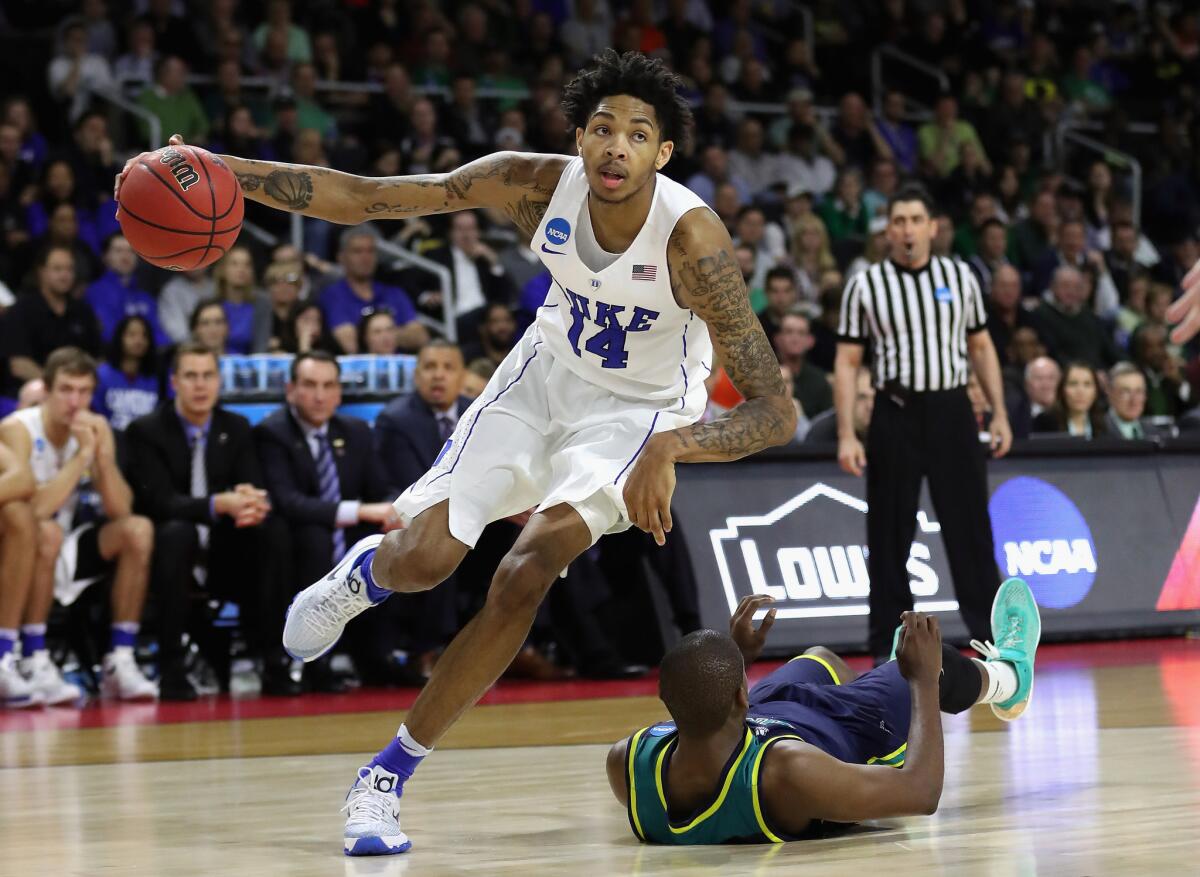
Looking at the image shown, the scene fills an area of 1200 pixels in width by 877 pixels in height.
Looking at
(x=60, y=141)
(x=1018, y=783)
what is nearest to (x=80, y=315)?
(x=60, y=141)

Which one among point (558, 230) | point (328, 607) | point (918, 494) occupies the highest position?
point (558, 230)

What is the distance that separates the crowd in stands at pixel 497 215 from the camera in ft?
27.7

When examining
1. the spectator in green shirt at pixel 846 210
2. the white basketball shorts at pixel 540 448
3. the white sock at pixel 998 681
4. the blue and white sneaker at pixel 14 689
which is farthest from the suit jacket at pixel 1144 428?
the blue and white sneaker at pixel 14 689

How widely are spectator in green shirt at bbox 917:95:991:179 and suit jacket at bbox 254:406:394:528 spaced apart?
8239 millimetres

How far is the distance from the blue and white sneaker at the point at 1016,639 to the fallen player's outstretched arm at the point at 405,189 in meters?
1.90

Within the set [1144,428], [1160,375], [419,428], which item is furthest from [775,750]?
[1160,375]

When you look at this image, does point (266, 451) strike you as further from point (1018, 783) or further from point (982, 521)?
point (1018, 783)

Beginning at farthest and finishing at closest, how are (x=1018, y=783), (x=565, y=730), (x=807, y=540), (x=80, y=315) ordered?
(x=80, y=315) < (x=807, y=540) < (x=565, y=730) < (x=1018, y=783)

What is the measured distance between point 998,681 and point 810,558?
3.61 meters

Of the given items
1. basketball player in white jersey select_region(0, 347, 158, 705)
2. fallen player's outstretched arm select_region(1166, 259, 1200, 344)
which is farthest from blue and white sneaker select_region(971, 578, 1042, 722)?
basketball player in white jersey select_region(0, 347, 158, 705)

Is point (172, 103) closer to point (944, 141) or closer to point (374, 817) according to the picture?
point (944, 141)

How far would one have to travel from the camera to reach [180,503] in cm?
802

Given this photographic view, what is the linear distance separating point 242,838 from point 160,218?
157cm

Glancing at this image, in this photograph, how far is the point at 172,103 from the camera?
39.4 ft
